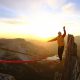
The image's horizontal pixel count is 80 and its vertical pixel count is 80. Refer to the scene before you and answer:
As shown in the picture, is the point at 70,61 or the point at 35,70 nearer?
the point at 70,61

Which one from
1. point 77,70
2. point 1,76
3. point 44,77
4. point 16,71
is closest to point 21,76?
point 16,71

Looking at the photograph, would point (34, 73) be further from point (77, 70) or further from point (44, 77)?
point (77, 70)

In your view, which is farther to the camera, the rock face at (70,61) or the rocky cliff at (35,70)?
the rocky cliff at (35,70)

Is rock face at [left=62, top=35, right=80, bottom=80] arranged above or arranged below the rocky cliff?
above

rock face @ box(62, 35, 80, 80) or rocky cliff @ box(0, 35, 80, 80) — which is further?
rocky cliff @ box(0, 35, 80, 80)

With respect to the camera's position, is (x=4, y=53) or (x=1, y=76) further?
(x=4, y=53)

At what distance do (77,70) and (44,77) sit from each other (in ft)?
34.7

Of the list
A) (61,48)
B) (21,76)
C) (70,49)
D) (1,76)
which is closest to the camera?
(70,49)

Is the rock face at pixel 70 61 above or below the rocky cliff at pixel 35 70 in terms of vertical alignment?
above

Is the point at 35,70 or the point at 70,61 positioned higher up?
the point at 70,61

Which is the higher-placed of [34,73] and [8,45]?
[8,45]

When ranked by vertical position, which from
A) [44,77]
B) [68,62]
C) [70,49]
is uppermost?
[70,49]

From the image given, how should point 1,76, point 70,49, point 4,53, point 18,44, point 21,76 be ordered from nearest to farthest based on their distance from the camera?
1. point 70,49
2. point 1,76
3. point 4,53
4. point 21,76
5. point 18,44

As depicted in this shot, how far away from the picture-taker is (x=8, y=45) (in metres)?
25.9
